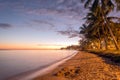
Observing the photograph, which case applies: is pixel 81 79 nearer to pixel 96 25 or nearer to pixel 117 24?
pixel 96 25

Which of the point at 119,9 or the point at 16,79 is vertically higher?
the point at 119,9

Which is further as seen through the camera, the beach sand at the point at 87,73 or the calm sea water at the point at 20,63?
the calm sea water at the point at 20,63

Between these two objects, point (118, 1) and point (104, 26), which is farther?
point (104, 26)

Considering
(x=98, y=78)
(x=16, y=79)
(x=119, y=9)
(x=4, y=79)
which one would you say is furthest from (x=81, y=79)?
(x=119, y=9)

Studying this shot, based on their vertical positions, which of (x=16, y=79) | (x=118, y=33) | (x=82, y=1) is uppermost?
(x=82, y=1)

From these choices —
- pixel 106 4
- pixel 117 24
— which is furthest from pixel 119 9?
pixel 117 24

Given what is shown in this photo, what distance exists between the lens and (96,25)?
43562 millimetres

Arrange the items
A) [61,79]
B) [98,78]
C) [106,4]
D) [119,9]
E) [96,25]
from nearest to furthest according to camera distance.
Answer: [98,78] < [61,79] < [119,9] < [106,4] < [96,25]

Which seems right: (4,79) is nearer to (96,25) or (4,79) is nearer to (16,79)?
(16,79)

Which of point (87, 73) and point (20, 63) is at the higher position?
point (20, 63)

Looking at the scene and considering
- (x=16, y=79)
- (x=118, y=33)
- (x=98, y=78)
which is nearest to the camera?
(x=98, y=78)

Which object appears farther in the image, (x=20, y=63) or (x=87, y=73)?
(x=20, y=63)

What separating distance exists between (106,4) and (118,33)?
2350 cm

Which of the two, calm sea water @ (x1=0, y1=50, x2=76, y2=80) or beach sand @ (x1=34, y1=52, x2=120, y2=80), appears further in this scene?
calm sea water @ (x1=0, y1=50, x2=76, y2=80)
